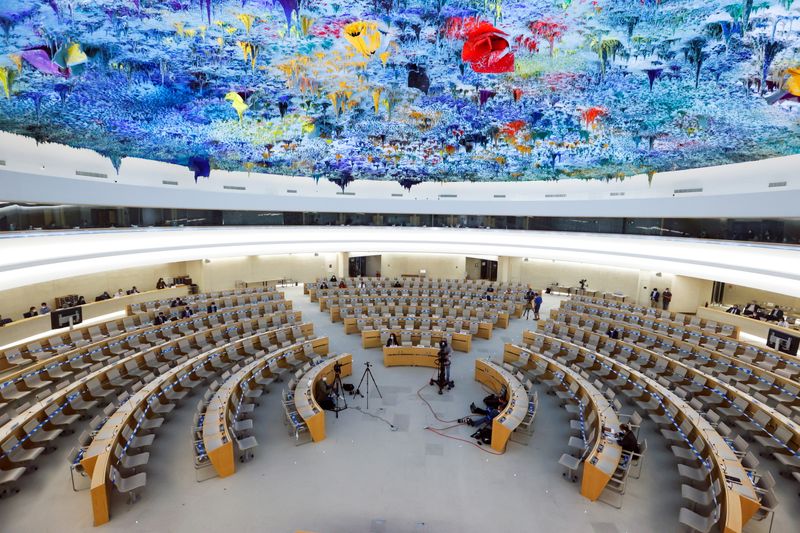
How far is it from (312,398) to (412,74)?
7.91 metres

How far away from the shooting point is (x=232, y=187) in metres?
20.6

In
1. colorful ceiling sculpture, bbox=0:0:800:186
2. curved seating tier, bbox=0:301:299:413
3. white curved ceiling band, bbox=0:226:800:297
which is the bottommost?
curved seating tier, bbox=0:301:299:413

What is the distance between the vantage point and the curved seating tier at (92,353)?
31.3 feet

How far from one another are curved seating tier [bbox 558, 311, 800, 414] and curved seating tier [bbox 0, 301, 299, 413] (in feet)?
43.2

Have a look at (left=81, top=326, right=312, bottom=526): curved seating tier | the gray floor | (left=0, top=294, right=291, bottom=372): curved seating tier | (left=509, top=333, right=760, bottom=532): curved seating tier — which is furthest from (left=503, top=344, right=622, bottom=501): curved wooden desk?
(left=0, top=294, right=291, bottom=372): curved seating tier

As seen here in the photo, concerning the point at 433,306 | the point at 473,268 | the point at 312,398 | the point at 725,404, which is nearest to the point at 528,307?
the point at 433,306

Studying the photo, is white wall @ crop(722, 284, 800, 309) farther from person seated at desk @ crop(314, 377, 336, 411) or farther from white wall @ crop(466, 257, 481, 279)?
person seated at desk @ crop(314, 377, 336, 411)

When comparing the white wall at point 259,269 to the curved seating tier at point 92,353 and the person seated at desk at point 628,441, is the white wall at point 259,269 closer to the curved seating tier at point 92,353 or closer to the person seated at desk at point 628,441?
the curved seating tier at point 92,353

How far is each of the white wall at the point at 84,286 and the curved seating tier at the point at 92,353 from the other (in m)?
5.28

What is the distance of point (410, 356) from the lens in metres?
13.0

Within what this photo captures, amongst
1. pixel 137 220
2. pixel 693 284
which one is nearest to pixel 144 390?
pixel 137 220

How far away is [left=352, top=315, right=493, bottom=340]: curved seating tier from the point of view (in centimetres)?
1551

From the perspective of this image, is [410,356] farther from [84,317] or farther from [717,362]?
[84,317]

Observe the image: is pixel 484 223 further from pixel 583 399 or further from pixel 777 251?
pixel 583 399
